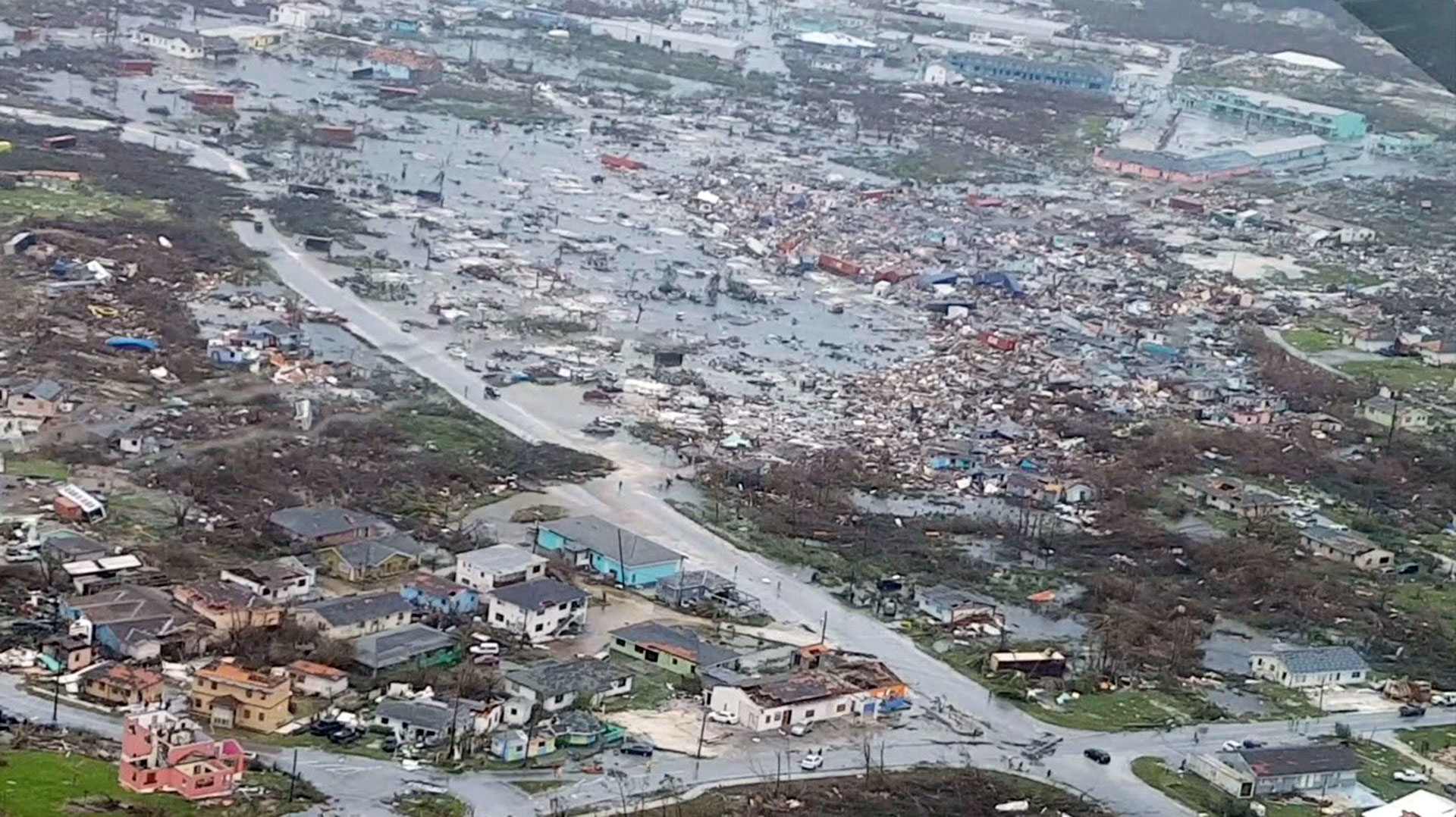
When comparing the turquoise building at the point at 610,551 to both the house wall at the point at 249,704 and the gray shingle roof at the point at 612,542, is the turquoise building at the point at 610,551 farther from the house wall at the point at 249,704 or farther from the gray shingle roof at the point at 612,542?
the house wall at the point at 249,704

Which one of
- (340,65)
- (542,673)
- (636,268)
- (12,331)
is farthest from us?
(340,65)

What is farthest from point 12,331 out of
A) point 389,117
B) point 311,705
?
point 389,117

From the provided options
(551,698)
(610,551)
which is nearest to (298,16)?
(610,551)

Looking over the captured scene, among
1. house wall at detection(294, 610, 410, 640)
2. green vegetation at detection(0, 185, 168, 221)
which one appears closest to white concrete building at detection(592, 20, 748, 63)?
green vegetation at detection(0, 185, 168, 221)

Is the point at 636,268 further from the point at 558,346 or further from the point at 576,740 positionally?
the point at 576,740

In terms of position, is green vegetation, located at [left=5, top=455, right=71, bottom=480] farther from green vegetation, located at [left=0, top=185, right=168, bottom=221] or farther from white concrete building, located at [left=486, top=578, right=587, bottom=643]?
green vegetation, located at [left=0, top=185, right=168, bottom=221]

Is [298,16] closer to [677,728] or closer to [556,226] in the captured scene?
[556,226]
